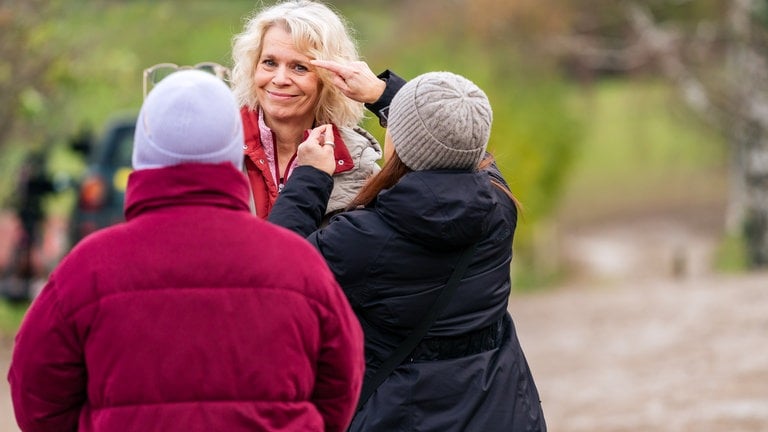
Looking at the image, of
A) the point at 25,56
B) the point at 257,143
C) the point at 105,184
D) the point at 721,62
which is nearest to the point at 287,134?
the point at 257,143

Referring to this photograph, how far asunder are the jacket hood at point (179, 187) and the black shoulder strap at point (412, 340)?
88cm

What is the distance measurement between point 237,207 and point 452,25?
25656mm

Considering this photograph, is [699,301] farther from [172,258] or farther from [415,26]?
[415,26]

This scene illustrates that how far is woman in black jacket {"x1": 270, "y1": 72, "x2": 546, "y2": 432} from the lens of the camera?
3502 mm

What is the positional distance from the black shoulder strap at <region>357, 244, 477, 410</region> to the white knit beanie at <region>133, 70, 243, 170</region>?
902mm

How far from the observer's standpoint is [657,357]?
12117mm

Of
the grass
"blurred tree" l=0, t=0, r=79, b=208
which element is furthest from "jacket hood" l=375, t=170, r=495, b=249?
the grass

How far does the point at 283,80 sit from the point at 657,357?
8681 millimetres

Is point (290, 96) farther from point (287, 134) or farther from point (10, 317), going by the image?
point (10, 317)

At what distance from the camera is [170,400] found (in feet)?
9.05

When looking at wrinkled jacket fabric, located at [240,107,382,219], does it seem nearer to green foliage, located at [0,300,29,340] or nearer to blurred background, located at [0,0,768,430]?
blurred background, located at [0,0,768,430]

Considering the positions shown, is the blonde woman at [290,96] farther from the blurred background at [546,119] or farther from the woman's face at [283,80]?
the blurred background at [546,119]

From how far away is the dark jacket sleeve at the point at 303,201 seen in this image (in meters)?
3.47

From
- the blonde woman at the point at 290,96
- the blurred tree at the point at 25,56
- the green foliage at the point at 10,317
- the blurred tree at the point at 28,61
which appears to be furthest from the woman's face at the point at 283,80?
the green foliage at the point at 10,317
